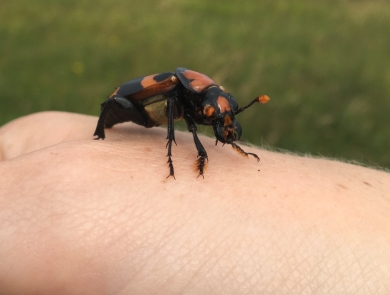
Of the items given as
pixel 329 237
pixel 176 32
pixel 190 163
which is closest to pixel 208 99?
pixel 190 163

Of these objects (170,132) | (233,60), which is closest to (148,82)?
(170,132)

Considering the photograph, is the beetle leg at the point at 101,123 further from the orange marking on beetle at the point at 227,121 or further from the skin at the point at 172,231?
the orange marking on beetle at the point at 227,121

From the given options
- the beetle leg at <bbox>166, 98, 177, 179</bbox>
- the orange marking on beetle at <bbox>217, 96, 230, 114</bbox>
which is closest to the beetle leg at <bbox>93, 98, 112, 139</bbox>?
the beetle leg at <bbox>166, 98, 177, 179</bbox>

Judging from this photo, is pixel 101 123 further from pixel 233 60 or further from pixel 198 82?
pixel 233 60

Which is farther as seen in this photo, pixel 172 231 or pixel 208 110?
pixel 208 110

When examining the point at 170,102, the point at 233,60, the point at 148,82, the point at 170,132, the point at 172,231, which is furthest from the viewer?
the point at 233,60

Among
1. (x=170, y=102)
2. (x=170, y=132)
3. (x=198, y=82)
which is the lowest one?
(x=170, y=132)

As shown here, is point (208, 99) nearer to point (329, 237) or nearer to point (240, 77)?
point (329, 237)
